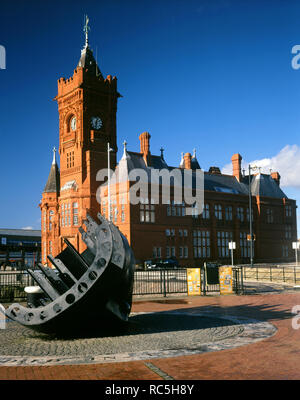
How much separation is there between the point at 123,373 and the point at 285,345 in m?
4.09

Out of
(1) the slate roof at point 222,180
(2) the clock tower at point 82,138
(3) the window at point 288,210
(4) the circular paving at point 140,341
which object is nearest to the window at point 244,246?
(1) the slate roof at point 222,180

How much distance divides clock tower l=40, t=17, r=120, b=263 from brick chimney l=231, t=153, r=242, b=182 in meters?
21.9

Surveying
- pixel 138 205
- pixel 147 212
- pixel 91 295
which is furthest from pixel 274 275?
pixel 91 295

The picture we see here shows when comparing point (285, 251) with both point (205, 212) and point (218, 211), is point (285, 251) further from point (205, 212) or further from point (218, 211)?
point (205, 212)

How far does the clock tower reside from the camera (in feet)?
178

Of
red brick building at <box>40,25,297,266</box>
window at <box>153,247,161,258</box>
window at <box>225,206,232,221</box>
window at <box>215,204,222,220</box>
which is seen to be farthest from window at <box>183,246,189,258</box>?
window at <box>225,206,232,221</box>

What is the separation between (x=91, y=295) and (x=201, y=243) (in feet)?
162

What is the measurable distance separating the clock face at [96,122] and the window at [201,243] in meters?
20.1

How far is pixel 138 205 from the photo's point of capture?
161 feet

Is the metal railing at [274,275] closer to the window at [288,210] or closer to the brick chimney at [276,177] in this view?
the window at [288,210]

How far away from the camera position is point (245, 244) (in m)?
64.5

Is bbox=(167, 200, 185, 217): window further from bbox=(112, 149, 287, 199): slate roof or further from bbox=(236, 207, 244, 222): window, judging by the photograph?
bbox=(236, 207, 244, 222): window
